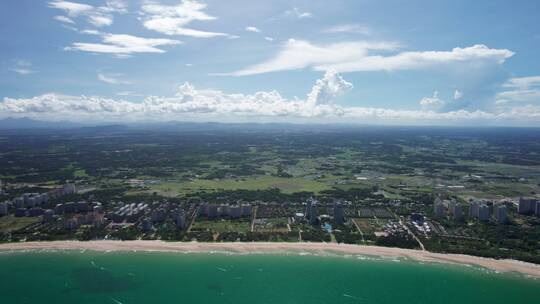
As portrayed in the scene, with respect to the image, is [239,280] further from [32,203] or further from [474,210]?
[32,203]

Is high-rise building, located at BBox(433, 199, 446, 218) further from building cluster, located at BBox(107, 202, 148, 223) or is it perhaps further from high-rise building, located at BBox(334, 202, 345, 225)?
building cluster, located at BBox(107, 202, 148, 223)

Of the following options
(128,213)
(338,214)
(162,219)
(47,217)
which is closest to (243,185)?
(128,213)

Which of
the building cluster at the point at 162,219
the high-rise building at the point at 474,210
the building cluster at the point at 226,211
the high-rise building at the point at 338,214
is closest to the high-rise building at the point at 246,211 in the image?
the building cluster at the point at 226,211

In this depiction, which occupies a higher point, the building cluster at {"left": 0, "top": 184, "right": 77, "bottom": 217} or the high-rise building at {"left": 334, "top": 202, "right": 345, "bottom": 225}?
the high-rise building at {"left": 334, "top": 202, "right": 345, "bottom": 225}

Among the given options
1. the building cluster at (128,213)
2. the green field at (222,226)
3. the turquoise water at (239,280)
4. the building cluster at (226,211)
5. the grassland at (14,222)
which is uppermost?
the building cluster at (226,211)

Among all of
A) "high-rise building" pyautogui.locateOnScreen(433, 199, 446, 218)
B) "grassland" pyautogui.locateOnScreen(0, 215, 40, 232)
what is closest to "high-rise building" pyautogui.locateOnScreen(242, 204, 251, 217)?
"high-rise building" pyautogui.locateOnScreen(433, 199, 446, 218)

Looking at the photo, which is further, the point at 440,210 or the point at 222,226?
the point at 440,210

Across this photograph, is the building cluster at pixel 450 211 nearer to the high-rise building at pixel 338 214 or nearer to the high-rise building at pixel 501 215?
the high-rise building at pixel 501 215
